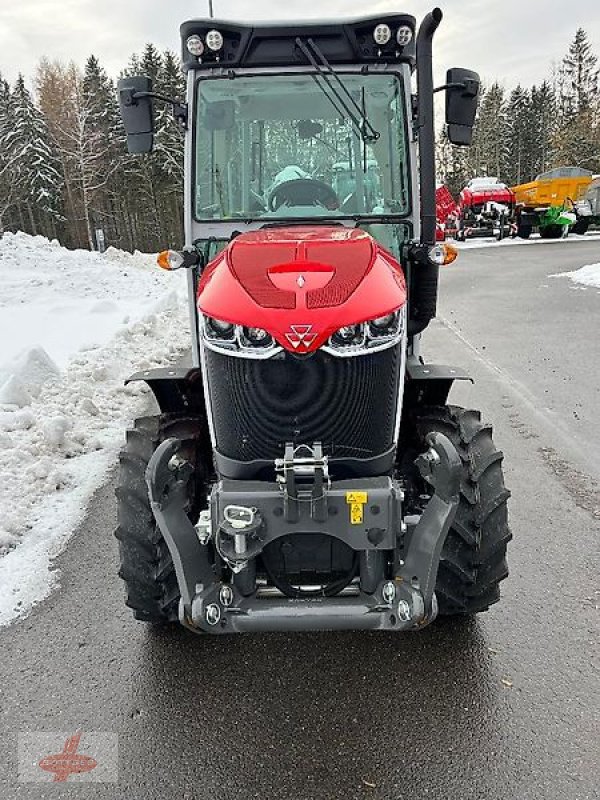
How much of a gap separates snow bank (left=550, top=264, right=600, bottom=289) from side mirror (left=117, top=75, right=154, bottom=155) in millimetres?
13416

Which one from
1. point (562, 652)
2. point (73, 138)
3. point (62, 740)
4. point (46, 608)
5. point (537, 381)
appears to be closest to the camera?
point (62, 740)

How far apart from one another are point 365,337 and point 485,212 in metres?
32.4

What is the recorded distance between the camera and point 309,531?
2.41 meters

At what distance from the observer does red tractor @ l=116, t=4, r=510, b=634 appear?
7.91 feet

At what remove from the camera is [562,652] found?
9.86 feet

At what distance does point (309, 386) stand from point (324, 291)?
0.34 meters

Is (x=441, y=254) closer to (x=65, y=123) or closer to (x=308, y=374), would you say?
(x=308, y=374)

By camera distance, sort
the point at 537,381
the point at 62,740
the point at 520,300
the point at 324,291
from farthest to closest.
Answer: the point at 520,300
the point at 537,381
the point at 62,740
the point at 324,291

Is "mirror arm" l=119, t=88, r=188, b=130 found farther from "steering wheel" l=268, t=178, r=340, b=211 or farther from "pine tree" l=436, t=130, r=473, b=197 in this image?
"pine tree" l=436, t=130, r=473, b=197

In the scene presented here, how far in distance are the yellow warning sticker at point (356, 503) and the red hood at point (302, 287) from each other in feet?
1.77

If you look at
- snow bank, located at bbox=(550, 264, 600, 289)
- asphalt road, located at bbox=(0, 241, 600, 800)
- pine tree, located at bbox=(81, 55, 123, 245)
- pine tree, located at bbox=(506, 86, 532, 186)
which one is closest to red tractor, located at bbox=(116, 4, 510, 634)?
asphalt road, located at bbox=(0, 241, 600, 800)

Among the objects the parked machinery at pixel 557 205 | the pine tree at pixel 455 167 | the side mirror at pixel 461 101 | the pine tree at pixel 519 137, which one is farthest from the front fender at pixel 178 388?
the pine tree at pixel 519 137

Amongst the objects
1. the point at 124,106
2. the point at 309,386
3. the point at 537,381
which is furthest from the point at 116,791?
the point at 537,381

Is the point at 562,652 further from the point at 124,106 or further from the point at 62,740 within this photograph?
the point at 124,106
